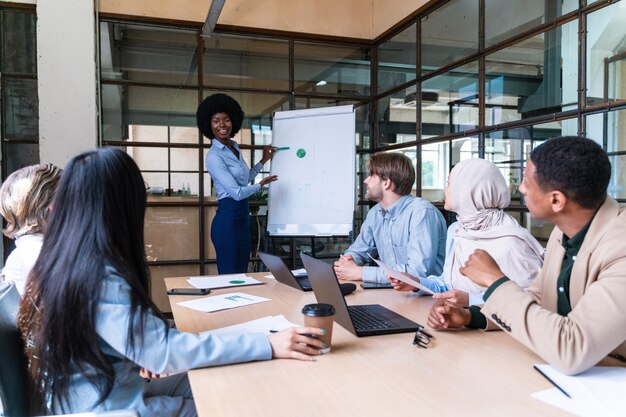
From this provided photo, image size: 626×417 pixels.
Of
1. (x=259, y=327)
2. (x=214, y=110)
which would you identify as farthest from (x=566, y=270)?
(x=214, y=110)

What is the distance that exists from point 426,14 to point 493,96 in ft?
3.59

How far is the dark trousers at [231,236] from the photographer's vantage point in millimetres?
3312

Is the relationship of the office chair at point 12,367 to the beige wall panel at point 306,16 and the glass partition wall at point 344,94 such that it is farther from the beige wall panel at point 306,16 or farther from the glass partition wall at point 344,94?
the beige wall panel at point 306,16

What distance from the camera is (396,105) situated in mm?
4102

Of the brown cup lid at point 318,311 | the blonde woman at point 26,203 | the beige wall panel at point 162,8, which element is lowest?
the brown cup lid at point 318,311

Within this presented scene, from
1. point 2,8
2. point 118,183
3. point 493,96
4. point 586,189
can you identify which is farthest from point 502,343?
point 2,8

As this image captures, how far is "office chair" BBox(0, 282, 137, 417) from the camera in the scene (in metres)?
1.03

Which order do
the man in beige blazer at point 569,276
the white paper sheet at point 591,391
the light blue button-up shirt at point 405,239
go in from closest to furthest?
the white paper sheet at point 591,391 < the man in beige blazer at point 569,276 < the light blue button-up shirt at point 405,239

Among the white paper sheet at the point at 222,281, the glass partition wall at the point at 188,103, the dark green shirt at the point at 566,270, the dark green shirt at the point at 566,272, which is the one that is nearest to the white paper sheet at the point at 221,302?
the white paper sheet at the point at 222,281

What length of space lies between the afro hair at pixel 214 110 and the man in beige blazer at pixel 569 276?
8.69ft

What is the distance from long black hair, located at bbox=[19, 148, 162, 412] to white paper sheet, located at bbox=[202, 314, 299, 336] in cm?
30

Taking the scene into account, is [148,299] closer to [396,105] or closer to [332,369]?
[332,369]

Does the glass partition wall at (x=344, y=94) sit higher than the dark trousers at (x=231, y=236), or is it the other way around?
the glass partition wall at (x=344, y=94)

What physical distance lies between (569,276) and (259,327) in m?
0.83
